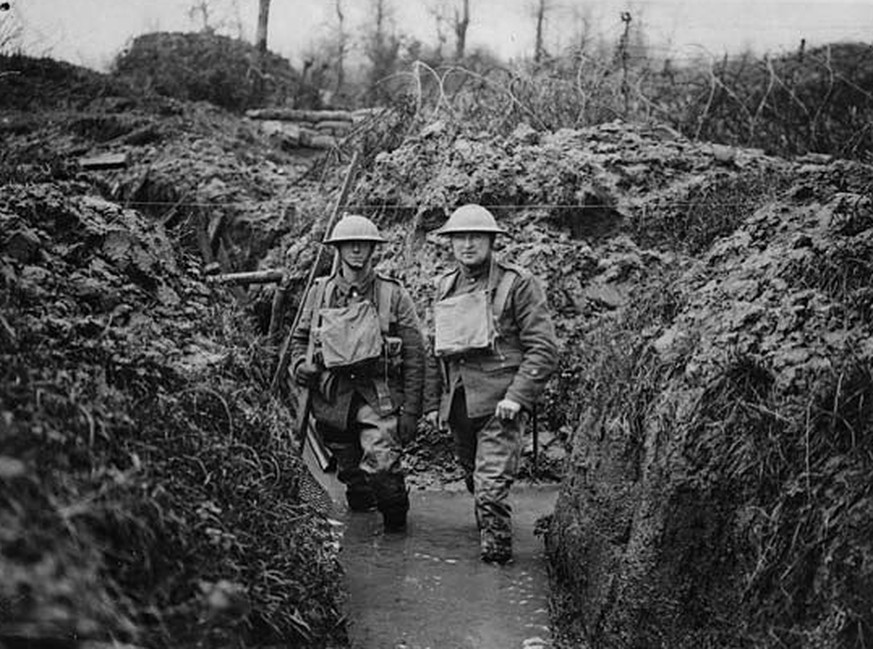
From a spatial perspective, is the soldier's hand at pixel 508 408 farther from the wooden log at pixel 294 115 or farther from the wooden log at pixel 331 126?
the wooden log at pixel 294 115

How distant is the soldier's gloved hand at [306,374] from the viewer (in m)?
7.11

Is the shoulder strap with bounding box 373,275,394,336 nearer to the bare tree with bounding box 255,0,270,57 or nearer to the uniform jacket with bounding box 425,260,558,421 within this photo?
the uniform jacket with bounding box 425,260,558,421

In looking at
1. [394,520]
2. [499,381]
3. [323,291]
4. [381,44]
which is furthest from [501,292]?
[381,44]

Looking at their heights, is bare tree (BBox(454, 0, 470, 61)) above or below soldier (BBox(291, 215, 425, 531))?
above

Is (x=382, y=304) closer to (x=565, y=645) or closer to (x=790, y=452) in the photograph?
(x=565, y=645)

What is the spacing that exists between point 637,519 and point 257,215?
958 cm

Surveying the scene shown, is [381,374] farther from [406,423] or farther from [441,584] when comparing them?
[441,584]

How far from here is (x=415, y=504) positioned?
26.3 feet

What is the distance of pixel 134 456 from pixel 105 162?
12863mm

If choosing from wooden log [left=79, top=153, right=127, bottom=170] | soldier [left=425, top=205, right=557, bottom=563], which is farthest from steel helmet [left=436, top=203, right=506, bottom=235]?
wooden log [left=79, top=153, right=127, bottom=170]

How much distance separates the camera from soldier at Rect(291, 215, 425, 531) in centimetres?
686

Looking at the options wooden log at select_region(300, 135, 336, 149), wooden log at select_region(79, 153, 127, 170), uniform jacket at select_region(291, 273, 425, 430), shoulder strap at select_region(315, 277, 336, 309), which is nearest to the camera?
uniform jacket at select_region(291, 273, 425, 430)

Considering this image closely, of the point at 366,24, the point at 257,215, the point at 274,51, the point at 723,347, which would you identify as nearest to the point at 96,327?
Result: the point at 723,347

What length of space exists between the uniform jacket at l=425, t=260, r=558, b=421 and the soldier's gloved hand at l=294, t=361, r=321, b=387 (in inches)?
41.6
